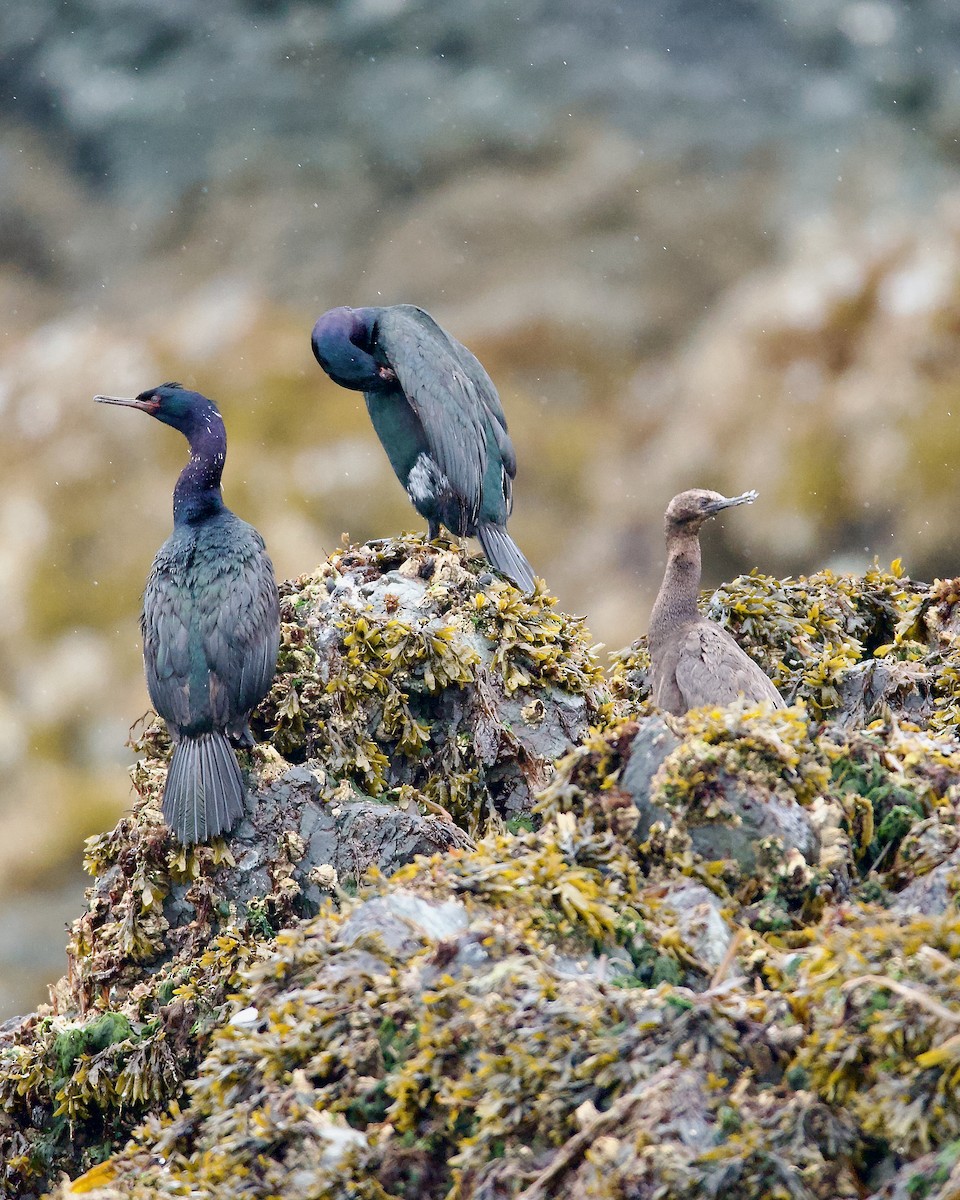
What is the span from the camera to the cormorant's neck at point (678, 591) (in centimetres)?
453

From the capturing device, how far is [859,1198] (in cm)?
186

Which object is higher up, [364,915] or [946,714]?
[946,714]

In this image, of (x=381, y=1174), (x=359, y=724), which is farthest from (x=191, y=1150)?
(x=359, y=724)

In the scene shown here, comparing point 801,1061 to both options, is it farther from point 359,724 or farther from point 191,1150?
point 359,724

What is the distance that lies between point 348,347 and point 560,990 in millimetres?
3963

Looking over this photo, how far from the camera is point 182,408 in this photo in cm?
523

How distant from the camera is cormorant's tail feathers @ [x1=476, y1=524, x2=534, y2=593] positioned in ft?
16.5

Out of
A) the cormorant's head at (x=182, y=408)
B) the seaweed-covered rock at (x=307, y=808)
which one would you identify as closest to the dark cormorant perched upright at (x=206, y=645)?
the seaweed-covered rock at (x=307, y=808)

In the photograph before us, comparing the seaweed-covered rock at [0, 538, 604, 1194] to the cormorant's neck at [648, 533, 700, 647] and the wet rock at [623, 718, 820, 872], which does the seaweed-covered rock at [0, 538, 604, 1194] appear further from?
the wet rock at [623, 718, 820, 872]

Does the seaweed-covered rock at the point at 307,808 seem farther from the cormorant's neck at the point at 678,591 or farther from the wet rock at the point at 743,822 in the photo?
the wet rock at the point at 743,822

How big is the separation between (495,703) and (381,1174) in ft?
6.88

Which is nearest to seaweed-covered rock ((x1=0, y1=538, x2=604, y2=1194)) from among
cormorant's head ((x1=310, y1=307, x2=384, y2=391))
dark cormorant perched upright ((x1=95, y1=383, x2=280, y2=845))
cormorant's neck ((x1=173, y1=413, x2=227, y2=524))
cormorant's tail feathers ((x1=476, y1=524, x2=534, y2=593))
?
dark cormorant perched upright ((x1=95, y1=383, x2=280, y2=845))

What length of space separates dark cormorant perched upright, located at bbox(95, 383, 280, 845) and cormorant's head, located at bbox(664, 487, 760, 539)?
139cm

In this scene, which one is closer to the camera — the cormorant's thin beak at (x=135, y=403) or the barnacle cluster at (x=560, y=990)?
the barnacle cluster at (x=560, y=990)
